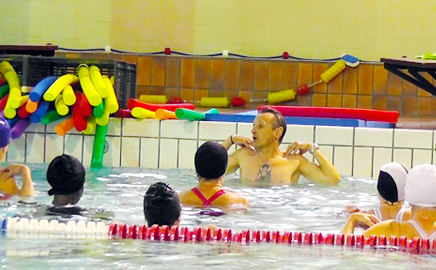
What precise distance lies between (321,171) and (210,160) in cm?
164

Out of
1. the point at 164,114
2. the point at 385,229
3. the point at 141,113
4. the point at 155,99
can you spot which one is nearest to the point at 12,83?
the point at 141,113

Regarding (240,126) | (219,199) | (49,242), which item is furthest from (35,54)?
(49,242)

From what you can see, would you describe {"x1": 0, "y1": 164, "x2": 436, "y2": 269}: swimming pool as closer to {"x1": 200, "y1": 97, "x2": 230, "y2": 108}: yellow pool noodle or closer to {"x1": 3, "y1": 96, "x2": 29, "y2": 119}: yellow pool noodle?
{"x1": 3, "y1": 96, "x2": 29, "y2": 119}: yellow pool noodle

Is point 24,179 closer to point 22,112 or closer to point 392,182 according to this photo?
point 22,112

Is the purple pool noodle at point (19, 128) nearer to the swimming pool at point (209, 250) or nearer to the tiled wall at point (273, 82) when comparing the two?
the swimming pool at point (209, 250)

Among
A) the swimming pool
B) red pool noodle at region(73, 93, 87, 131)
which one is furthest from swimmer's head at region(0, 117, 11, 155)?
red pool noodle at region(73, 93, 87, 131)

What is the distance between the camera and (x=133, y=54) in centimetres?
1020

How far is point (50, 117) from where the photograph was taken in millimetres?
6656

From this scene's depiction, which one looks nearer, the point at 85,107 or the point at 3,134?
the point at 3,134

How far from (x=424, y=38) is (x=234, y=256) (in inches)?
292

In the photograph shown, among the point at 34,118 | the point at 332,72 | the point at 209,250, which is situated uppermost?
the point at 332,72

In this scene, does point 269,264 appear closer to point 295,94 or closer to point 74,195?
point 74,195

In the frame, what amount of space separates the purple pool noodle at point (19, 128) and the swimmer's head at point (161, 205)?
315 centimetres

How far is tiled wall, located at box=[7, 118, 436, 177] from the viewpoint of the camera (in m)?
6.57
